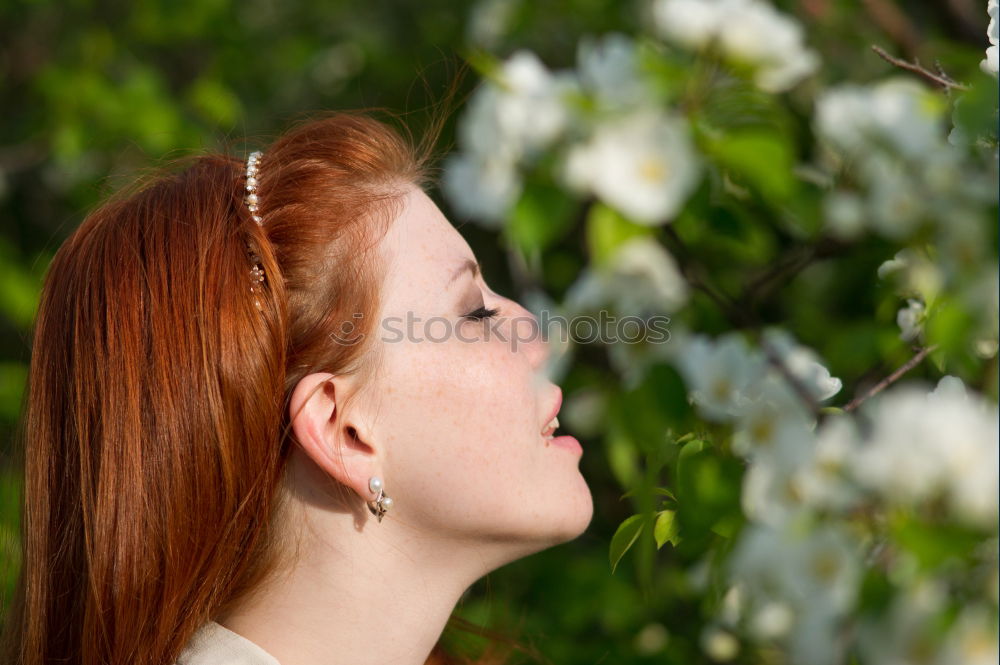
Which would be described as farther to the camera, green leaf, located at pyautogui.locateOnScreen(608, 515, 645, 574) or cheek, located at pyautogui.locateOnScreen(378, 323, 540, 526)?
cheek, located at pyautogui.locateOnScreen(378, 323, 540, 526)

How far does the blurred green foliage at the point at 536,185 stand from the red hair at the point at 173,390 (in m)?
0.23

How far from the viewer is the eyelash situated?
1495 millimetres

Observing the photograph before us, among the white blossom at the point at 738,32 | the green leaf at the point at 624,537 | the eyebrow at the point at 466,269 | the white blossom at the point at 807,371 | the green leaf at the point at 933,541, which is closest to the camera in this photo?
the green leaf at the point at 933,541

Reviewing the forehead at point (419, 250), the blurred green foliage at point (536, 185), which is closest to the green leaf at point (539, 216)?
the blurred green foliage at point (536, 185)

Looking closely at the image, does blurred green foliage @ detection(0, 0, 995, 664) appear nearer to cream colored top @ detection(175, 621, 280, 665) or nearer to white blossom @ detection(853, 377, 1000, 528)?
white blossom @ detection(853, 377, 1000, 528)

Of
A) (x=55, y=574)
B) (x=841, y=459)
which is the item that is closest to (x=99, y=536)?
(x=55, y=574)

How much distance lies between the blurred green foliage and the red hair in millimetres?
234

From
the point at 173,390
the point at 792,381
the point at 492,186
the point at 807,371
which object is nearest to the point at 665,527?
the point at 807,371

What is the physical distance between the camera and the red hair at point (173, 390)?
1.41 metres

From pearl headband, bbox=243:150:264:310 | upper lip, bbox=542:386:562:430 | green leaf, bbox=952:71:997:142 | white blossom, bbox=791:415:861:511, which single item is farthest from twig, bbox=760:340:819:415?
pearl headband, bbox=243:150:264:310

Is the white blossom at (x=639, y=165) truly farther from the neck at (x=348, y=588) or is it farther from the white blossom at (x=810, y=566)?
the neck at (x=348, y=588)

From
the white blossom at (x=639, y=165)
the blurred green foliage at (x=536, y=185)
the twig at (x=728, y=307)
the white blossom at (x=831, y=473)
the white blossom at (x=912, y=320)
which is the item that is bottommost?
the blurred green foliage at (x=536, y=185)

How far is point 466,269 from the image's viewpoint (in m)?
1.53

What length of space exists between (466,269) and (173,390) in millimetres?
448
